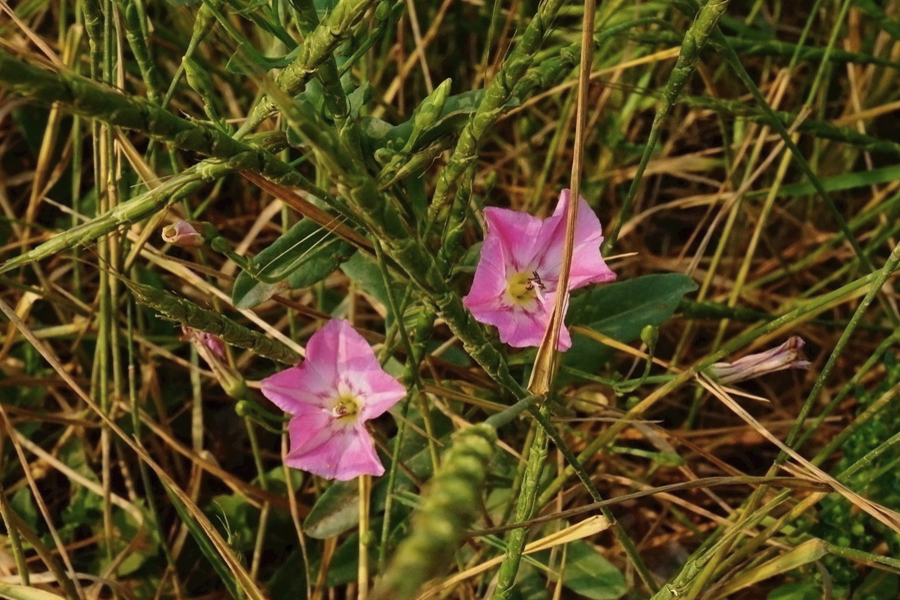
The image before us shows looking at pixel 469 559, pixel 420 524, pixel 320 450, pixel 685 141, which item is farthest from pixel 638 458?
pixel 420 524

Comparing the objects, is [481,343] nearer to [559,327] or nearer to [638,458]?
[559,327]

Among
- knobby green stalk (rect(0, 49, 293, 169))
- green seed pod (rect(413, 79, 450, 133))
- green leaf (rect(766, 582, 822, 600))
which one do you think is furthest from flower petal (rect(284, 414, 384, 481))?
green leaf (rect(766, 582, 822, 600))

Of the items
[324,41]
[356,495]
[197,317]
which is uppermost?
[324,41]

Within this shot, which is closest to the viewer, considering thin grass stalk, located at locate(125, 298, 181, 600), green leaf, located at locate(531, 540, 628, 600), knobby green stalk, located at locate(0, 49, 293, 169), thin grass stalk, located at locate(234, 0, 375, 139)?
knobby green stalk, located at locate(0, 49, 293, 169)

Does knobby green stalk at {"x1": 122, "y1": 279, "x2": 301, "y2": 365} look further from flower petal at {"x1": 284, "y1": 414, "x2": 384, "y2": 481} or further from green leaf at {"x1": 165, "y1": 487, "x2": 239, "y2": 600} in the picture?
green leaf at {"x1": 165, "y1": 487, "x2": 239, "y2": 600}

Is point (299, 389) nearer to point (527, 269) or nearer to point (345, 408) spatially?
point (345, 408)

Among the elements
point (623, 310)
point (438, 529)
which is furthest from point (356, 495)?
point (438, 529)
